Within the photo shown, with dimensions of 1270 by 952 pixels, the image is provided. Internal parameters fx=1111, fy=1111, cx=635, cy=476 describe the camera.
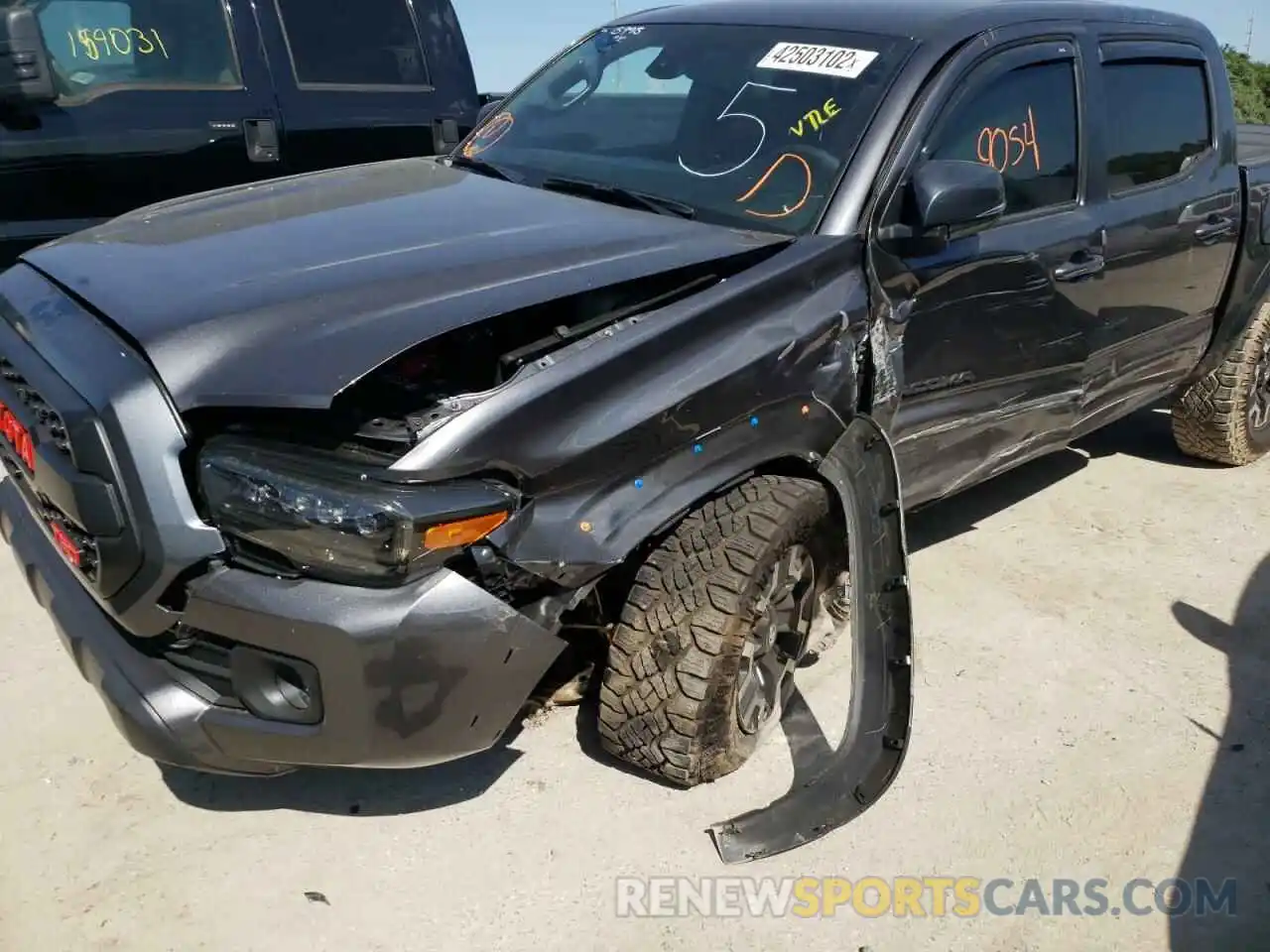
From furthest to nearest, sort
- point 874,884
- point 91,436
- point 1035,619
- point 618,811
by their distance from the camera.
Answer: point 1035,619, point 618,811, point 874,884, point 91,436

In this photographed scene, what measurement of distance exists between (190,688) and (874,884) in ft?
5.11

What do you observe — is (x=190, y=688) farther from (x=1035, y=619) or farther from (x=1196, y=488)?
(x=1196, y=488)

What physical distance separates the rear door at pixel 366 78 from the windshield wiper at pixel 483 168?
1825mm

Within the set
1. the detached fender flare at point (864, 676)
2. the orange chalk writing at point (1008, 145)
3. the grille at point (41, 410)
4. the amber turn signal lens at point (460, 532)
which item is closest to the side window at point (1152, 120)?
the orange chalk writing at point (1008, 145)

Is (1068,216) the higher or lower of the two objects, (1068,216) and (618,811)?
Answer: the higher

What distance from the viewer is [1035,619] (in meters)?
3.67

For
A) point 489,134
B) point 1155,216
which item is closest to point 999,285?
point 1155,216

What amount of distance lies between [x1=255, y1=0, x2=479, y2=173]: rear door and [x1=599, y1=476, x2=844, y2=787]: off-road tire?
139 inches

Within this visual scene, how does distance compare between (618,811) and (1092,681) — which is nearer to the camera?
(618,811)

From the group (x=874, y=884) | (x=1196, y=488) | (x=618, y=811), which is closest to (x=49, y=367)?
(x=618, y=811)

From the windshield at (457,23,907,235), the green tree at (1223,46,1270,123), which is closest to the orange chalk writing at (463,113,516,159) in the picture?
the windshield at (457,23,907,235)

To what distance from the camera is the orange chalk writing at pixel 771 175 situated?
289 cm

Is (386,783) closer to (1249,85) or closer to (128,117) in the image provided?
(128,117)

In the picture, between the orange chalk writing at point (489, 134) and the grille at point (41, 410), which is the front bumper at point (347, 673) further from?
the orange chalk writing at point (489, 134)
